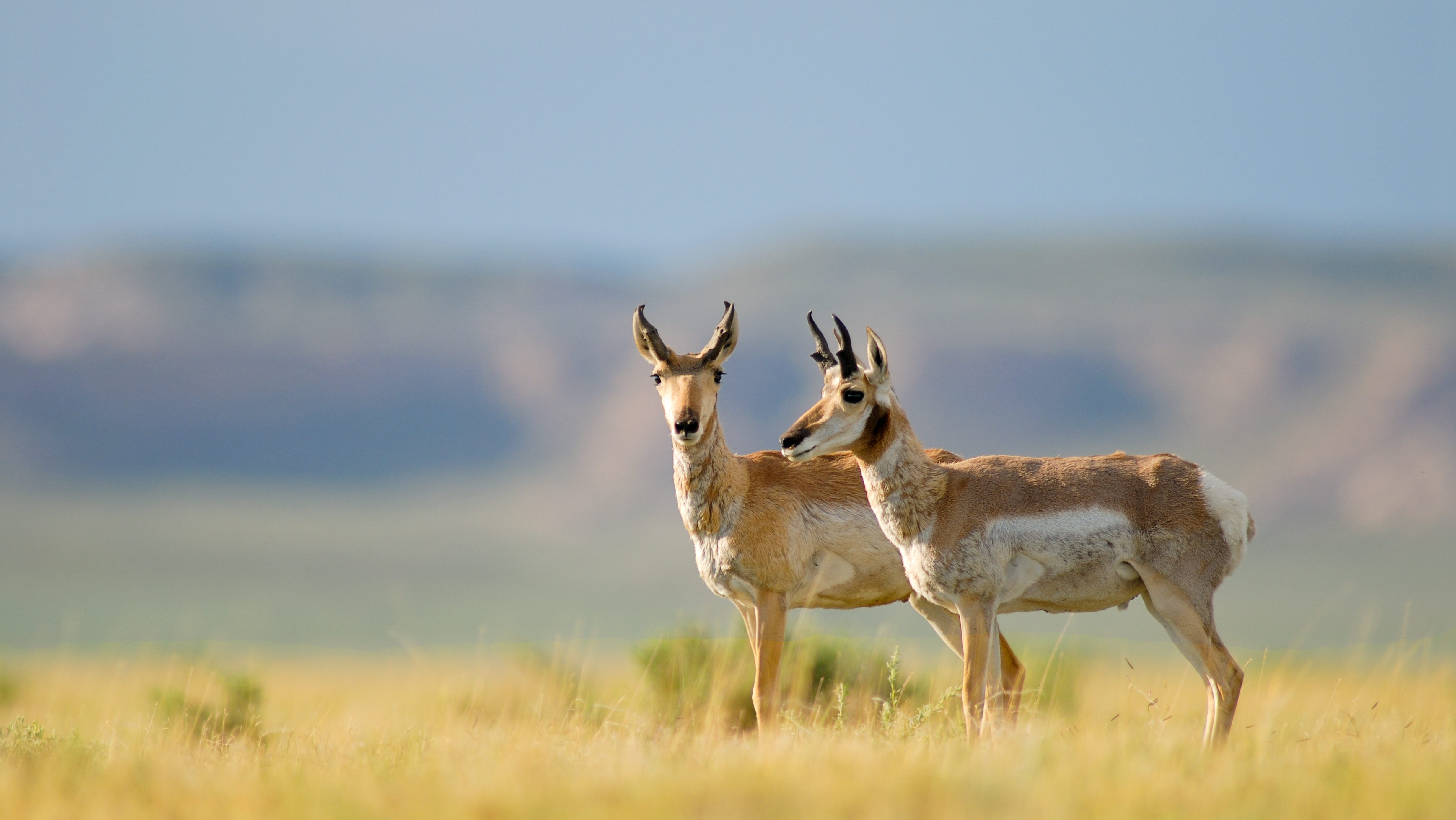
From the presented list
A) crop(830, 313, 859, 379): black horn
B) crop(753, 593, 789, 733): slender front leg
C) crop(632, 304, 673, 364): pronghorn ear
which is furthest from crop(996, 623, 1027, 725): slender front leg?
crop(632, 304, 673, 364): pronghorn ear

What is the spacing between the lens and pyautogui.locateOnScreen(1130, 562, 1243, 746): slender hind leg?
882cm

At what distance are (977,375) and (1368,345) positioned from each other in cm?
3761

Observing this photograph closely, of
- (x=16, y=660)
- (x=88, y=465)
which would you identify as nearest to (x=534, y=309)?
(x=88, y=465)

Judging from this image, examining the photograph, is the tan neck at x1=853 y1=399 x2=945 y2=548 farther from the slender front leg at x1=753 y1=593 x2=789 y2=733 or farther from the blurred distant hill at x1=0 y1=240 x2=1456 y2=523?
the blurred distant hill at x1=0 y1=240 x2=1456 y2=523

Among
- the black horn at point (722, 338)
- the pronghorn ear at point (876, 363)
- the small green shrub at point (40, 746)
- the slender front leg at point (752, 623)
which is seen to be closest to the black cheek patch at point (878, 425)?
the pronghorn ear at point (876, 363)

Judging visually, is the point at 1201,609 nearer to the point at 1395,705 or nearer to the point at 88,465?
the point at 1395,705

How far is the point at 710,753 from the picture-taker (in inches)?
328

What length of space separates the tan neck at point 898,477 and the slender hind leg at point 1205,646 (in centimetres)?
151

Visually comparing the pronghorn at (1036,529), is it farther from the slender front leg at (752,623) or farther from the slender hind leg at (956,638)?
the slender front leg at (752,623)

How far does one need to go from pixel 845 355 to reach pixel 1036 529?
1.75 metres

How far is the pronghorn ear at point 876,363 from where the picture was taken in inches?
370

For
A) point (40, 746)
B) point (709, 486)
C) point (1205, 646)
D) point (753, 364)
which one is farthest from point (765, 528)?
point (753, 364)

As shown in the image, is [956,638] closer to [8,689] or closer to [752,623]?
[752,623]

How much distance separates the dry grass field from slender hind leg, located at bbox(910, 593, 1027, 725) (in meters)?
0.21
